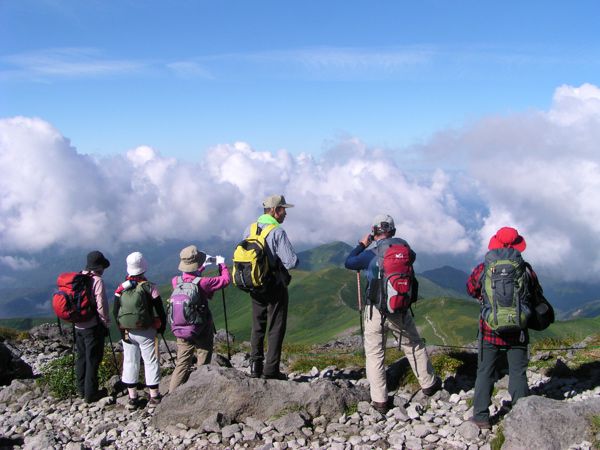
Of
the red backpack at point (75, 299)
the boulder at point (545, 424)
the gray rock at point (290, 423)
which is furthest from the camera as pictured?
the red backpack at point (75, 299)

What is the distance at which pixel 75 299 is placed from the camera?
12516 millimetres

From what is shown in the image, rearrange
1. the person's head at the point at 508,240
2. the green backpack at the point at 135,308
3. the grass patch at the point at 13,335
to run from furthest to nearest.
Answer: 1. the grass patch at the point at 13,335
2. the green backpack at the point at 135,308
3. the person's head at the point at 508,240

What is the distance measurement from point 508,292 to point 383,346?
115 inches

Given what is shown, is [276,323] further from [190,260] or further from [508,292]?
[508,292]

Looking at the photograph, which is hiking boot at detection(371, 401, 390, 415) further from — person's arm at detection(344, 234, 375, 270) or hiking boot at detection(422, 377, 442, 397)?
person's arm at detection(344, 234, 375, 270)

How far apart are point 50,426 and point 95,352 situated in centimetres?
185

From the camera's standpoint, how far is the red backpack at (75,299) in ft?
40.5

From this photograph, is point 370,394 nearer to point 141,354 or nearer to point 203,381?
point 203,381

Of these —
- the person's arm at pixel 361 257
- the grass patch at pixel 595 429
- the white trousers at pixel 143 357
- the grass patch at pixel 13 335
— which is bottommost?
the grass patch at pixel 13 335

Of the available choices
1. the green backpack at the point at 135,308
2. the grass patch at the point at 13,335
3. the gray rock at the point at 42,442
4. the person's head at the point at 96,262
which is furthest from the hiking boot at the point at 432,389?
the grass patch at the point at 13,335

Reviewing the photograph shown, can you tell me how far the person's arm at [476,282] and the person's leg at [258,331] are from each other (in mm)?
4331

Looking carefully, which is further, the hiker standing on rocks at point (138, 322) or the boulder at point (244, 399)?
the hiker standing on rocks at point (138, 322)

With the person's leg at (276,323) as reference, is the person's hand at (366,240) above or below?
above

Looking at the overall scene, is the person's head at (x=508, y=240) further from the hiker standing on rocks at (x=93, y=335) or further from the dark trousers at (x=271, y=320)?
the hiker standing on rocks at (x=93, y=335)
